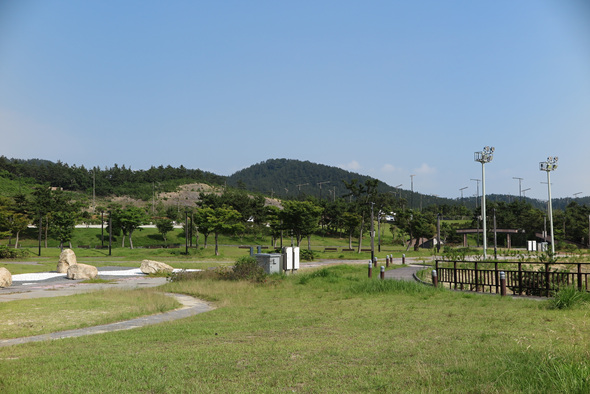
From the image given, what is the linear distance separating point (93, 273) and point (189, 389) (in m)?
26.0

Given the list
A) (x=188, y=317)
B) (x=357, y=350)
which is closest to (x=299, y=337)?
(x=357, y=350)

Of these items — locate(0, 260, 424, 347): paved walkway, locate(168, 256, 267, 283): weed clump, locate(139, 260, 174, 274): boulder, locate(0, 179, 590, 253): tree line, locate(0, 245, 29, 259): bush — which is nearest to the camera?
locate(0, 260, 424, 347): paved walkway

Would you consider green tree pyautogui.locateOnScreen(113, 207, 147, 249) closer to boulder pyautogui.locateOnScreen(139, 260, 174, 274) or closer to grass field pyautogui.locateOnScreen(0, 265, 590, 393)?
boulder pyautogui.locateOnScreen(139, 260, 174, 274)

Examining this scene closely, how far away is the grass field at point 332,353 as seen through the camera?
6160 millimetres

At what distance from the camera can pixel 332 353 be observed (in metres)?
7.99

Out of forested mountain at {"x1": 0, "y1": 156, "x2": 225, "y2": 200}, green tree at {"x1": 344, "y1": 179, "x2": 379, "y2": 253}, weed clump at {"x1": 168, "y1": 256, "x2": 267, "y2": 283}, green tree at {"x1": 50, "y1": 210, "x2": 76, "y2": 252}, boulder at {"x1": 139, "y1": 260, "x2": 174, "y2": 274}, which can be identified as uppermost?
forested mountain at {"x1": 0, "y1": 156, "x2": 225, "y2": 200}

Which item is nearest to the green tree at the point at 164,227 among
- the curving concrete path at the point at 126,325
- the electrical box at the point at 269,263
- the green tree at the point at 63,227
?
the green tree at the point at 63,227

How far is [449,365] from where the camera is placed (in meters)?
6.80

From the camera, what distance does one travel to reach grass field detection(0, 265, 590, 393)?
6.16 m

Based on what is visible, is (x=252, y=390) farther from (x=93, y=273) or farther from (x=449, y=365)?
(x=93, y=273)

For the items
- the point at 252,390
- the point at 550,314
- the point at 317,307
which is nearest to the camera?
the point at 252,390

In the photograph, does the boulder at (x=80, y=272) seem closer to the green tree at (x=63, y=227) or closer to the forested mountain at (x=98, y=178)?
the green tree at (x=63, y=227)

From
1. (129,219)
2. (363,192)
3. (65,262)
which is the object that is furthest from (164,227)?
(65,262)

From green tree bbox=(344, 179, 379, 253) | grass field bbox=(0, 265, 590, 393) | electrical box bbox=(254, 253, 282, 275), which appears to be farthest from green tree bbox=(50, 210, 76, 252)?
grass field bbox=(0, 265, 590, 393)
